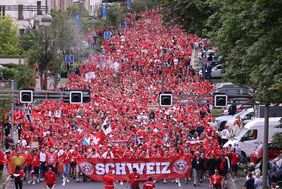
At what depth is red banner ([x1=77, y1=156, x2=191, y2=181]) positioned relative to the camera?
36.2 metres

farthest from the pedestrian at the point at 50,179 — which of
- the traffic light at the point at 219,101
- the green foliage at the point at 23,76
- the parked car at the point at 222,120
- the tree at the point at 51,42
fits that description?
the tree at the point at 51,42

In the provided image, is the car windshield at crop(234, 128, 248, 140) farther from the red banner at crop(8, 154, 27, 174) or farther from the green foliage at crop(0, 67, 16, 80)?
the green foliage at crop(0, 67, 16, 80)

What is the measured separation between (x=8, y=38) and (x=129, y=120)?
34.5 metres

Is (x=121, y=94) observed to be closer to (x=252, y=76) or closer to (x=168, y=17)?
(x=168, y=17)

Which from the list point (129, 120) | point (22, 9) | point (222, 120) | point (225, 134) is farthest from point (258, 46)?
point (22, 9)

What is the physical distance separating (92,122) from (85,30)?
48.3 m

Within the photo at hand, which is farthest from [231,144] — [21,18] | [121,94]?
[21,18]

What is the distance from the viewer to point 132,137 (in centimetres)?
4178

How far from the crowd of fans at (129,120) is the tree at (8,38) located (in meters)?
7.54

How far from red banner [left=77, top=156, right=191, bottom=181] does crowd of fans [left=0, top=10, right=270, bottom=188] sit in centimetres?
27

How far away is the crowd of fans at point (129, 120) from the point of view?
3678 cm

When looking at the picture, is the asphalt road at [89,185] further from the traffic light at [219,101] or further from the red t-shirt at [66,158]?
the traffic light at [219,101]

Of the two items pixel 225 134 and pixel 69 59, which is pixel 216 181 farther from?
pixel 69 59

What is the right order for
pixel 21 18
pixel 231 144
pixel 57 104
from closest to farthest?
pixel 231 144
pixel 57 104
pixel 21 18
